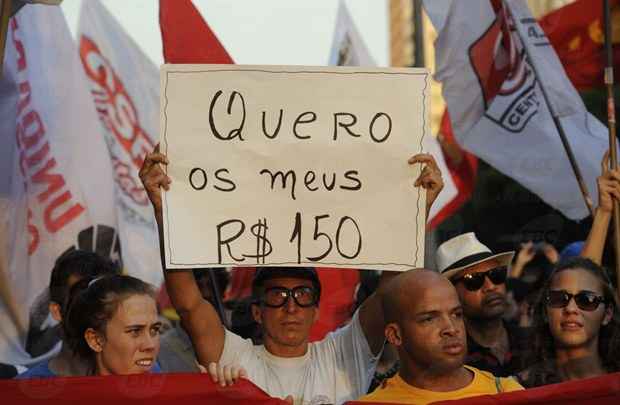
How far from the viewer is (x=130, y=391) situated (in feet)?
11.6

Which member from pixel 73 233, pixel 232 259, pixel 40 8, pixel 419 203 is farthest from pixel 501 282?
pixel 40 8

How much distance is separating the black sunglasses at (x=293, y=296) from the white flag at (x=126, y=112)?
3754 mm

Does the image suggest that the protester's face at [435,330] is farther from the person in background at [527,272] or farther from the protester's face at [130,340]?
the person in background at [527,272]

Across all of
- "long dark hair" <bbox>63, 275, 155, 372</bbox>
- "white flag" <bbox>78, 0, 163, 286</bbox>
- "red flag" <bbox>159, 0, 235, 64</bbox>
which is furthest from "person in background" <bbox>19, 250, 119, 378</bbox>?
"white flag" <bbox>78, 0, 163, 286</bbox>

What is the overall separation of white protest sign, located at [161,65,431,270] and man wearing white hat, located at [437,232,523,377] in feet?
3.57

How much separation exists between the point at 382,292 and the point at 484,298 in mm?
1121

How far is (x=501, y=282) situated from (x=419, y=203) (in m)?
1.21

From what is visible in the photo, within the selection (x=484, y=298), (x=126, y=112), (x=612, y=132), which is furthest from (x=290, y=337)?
(x=126, y=112)

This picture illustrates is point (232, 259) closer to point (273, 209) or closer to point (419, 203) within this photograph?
point (273, 209)

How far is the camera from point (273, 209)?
404 centimetres

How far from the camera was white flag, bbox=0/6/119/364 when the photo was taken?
6137 mm

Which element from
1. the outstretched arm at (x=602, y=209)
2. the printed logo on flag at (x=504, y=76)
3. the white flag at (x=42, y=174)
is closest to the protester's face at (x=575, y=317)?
the outstretched arm at (x=602, y=209)

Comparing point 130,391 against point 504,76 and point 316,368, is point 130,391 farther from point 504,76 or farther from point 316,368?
point 504,76

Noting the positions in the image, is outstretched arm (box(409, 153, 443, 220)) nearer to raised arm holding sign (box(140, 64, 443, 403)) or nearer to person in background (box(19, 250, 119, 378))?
raised arm holding sign (box(140, 64, 443, 403))
